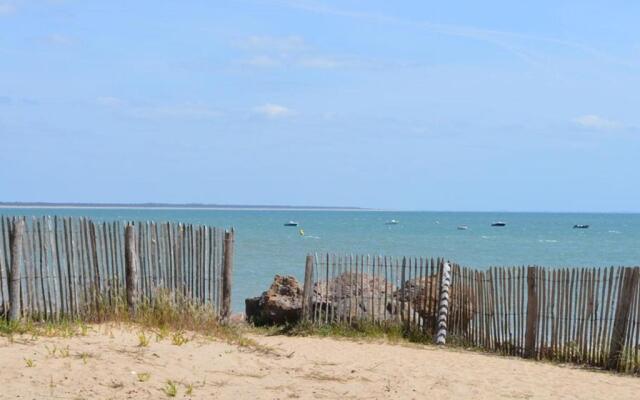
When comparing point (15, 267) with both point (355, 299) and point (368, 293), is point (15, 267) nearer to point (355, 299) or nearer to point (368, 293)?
point (355, 299)

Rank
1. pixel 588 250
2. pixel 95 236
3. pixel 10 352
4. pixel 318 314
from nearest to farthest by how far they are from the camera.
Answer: pixel 10 352 → pixel 95 236 → pixel 318 314 → pixel 588 250

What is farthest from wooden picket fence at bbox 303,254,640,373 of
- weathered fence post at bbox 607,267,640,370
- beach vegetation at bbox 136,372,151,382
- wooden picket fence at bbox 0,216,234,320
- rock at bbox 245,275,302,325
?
beach vegetation at bbox 136,372,151,382

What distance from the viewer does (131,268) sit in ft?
41.8

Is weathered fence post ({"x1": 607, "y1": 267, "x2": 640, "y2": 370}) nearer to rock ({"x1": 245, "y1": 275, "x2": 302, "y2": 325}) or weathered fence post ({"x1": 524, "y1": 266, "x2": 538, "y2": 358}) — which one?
weathered fence post ({"x1": 524, "y1": 266, "x2": 538, "y2": 358})

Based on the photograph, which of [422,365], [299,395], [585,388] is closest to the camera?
[299,395]

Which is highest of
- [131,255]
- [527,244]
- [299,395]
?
[131,255]

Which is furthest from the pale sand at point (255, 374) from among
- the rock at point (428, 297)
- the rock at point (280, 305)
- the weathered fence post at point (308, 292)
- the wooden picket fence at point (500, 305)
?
the rock at point (280, 305)

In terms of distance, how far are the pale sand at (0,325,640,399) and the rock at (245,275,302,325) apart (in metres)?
2.88

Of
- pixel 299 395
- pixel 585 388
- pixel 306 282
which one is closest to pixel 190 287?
pixel 306 282

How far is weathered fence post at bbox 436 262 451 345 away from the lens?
1430 cm

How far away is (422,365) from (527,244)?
59817 millimetres

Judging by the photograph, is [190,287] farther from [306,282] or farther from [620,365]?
[620,365]

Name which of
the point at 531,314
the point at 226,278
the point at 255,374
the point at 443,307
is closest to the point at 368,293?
the point at 443,307

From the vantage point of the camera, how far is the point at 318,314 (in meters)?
14.9
